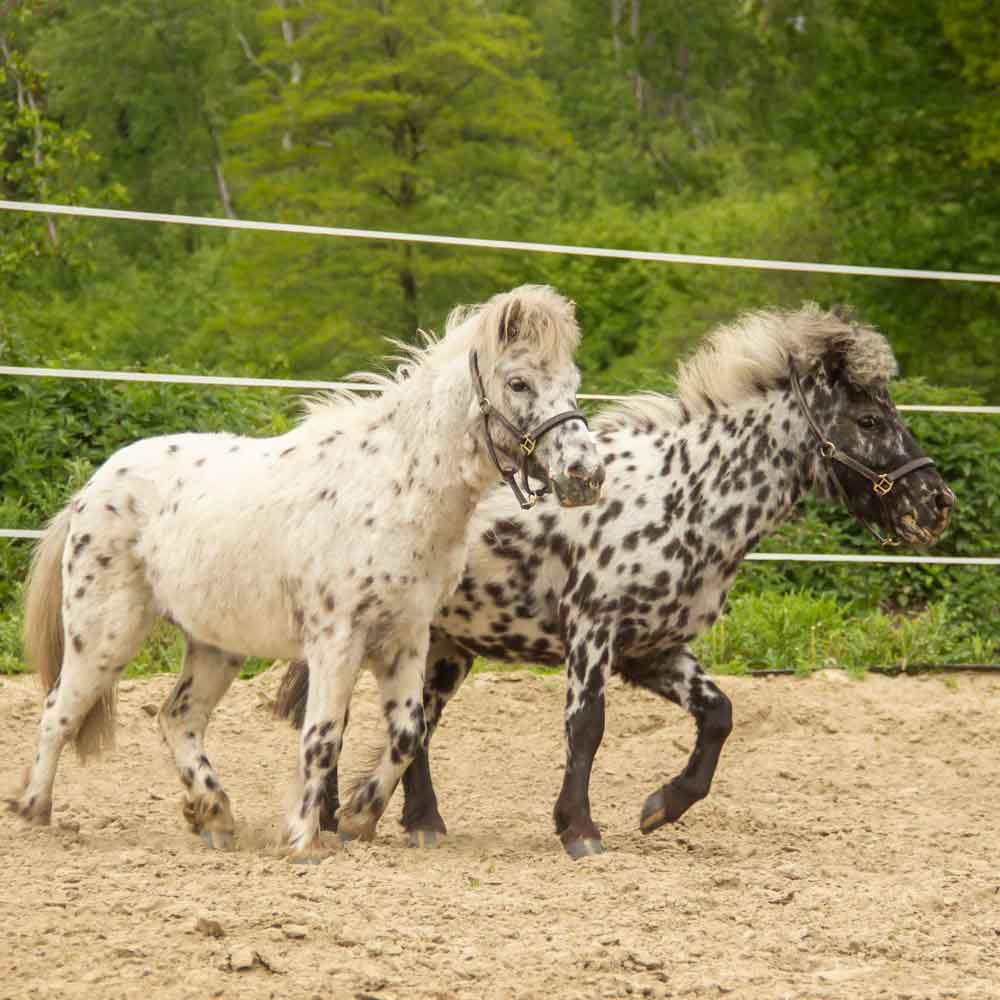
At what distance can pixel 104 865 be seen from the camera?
14.4 feet

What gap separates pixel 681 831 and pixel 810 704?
1832 millimetres

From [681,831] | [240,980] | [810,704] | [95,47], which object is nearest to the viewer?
[240,980]

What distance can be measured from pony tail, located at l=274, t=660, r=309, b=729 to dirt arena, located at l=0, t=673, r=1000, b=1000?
0.36 meters

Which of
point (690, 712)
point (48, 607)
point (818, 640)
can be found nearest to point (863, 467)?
point (690, 712)

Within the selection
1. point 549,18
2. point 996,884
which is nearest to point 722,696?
point 996,884

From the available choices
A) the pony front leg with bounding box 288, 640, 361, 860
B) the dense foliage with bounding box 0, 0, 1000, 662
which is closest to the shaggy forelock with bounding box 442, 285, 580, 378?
the pony front leg with bounding box 288, 640, 361, 860

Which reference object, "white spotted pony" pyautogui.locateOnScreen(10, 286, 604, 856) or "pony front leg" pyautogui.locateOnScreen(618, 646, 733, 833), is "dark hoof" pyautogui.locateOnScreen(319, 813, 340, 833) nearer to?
"white spotted pony" pyautogui.locateOnScreen(10, 286, 604, 856)

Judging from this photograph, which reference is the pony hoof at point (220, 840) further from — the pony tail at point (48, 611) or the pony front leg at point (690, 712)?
the pony front leg at point (690, 712)

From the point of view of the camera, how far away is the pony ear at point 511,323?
4.59 m

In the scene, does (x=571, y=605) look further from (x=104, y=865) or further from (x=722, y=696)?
(x=104, y=865)

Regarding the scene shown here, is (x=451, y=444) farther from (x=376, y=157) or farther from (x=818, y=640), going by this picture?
(x=376, y=157)

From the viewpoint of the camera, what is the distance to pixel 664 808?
529 centimetres

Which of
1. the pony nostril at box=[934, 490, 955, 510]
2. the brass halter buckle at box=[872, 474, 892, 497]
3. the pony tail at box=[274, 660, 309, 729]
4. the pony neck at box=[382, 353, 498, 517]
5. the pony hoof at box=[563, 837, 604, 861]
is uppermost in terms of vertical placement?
the pony neck at box=[382, 353, 498, 517]

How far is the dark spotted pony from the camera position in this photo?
5207mm
